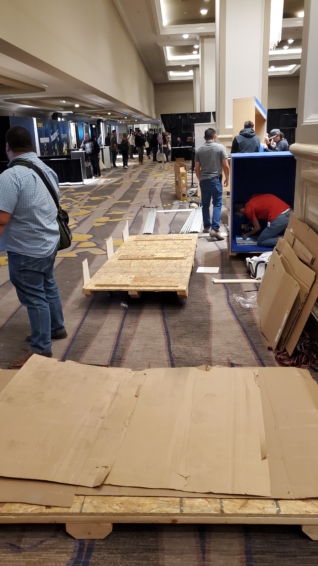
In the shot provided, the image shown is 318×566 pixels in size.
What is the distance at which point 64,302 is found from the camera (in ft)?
16.7

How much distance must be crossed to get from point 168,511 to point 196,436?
1.51 ft

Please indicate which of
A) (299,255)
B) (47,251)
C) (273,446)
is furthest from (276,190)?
(273,446)

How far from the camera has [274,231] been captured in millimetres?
6117

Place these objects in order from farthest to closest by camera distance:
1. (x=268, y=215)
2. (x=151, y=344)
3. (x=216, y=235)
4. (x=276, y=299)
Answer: (x=216, y=235) < (x=268, y=215) < (x=151, y=344) < (x=276, y=299)

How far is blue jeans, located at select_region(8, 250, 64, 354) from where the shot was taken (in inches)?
138

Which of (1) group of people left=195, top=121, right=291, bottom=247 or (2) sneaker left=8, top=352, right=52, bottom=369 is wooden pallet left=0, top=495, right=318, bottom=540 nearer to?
(2) sneaker left=8, top=352, right=52, bottom=369

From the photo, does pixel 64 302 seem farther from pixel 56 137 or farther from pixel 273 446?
pixel 56 137

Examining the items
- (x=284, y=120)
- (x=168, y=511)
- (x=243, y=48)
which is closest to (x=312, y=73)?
(x=168, y=511)

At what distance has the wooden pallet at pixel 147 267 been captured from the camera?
478 centimetres

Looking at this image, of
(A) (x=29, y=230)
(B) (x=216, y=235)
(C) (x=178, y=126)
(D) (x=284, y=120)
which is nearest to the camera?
(A) (x=29, y=230)

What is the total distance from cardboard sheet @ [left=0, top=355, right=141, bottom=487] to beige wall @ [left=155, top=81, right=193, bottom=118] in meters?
34.5

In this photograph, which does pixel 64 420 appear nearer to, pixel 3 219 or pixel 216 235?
pixel 3 219

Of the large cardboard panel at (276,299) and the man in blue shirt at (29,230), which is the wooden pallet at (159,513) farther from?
the large cardboard panel at (276,299)

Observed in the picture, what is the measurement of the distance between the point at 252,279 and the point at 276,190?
2.14 metres
